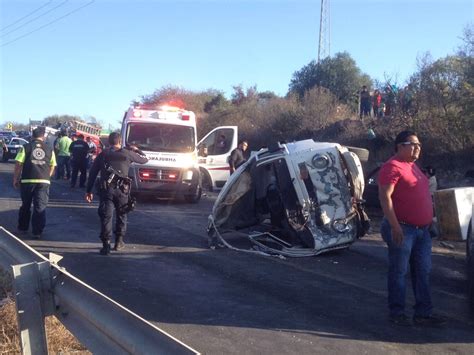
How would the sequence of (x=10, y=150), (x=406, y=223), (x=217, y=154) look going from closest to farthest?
(x=406, y=223) → (x=217, y=154) → (x=10, y=150)

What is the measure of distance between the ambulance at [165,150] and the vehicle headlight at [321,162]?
22.9 feet

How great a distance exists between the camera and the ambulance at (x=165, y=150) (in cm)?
1549

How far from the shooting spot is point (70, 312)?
3727 mm

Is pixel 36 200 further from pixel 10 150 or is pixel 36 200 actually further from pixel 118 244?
pixel 10 150

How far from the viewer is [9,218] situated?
1225cm

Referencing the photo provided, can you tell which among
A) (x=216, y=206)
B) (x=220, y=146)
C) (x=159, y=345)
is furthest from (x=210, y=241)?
(x=220, y=146)

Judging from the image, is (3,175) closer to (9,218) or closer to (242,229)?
(9,218)

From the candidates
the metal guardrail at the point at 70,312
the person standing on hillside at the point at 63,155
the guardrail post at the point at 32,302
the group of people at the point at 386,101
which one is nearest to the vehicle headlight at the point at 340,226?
the metal guardrail at the point at 70,312

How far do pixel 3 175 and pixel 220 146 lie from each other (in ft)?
32.9

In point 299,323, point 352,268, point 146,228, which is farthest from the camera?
point 146,228

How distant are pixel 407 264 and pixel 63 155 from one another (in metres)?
17.7

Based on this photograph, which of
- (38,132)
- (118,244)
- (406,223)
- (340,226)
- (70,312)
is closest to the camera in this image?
(70,312)

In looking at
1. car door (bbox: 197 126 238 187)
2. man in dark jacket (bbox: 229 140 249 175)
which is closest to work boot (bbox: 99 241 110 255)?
man in dark jacket (bbox: 229 140 249 175)

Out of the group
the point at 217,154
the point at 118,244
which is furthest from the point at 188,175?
the point at 118,244
